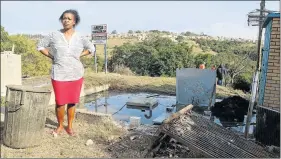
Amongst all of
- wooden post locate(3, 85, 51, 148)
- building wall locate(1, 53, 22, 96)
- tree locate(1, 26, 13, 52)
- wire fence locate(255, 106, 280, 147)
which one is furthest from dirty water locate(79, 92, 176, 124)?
tree locate(1, 26, 13, 52)

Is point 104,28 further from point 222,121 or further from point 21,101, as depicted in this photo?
point 21,101

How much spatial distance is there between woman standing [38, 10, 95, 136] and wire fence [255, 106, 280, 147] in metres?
3.20

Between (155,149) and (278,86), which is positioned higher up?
(278,86)

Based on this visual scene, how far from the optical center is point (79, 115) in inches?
217

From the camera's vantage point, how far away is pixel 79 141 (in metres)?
4.48

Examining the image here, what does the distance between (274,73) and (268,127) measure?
3.01 feet

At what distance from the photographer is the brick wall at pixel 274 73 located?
5.42m

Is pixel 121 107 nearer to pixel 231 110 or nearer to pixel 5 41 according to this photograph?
pixel 231 110

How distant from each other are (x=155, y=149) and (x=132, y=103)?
183 inches

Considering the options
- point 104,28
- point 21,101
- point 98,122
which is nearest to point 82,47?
point 21,101

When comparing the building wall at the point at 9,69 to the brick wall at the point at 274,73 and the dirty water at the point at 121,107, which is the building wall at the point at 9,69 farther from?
the brick wall at the point at 274,73

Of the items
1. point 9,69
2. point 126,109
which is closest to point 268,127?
point 126,109

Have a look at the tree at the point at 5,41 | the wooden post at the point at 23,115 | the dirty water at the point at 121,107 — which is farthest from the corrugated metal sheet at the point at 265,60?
the tree at the point at 5,41

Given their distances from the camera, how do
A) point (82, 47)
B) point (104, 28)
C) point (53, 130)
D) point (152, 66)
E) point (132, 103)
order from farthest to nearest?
point (152, 66) < point (104, 28) < point (132, 103) < point (53, 130) < point (82, 47)
